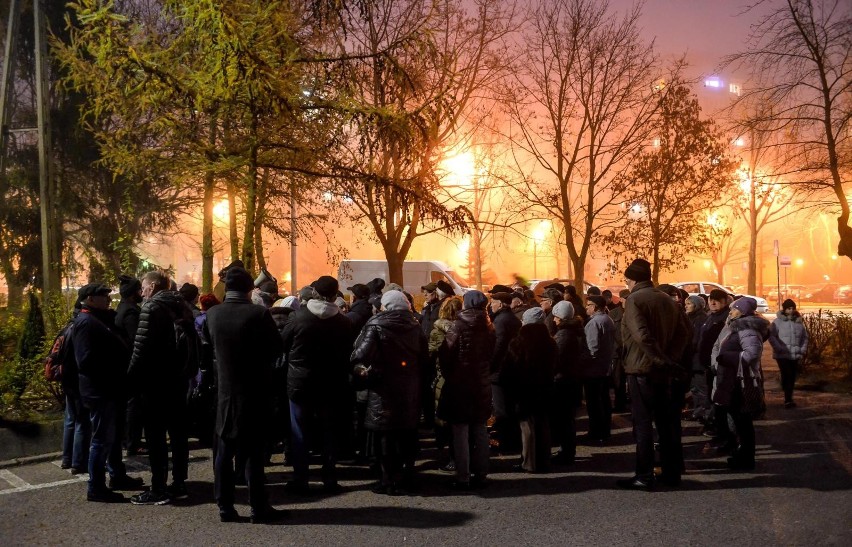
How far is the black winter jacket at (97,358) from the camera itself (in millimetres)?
7289

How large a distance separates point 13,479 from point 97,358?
210cm

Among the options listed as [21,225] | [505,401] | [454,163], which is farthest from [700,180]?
[21,225]

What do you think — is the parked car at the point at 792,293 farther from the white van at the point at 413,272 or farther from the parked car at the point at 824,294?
the white van at the point at 413,272

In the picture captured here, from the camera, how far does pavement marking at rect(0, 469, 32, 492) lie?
8052 mm

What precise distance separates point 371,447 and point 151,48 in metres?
6.42

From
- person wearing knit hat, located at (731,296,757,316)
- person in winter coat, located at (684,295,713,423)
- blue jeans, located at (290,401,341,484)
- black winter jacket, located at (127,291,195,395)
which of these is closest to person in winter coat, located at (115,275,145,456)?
black winter jacket, located at (127,291,195,395)

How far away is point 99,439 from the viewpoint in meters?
7.21

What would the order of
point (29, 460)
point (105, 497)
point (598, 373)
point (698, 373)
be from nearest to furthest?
point (105, 497) < point (29, 460) < point (598, 373) < point (698, 373)

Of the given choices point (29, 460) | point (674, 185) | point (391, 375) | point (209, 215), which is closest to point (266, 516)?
point (391, 375)

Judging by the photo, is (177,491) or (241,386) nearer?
(241,386)

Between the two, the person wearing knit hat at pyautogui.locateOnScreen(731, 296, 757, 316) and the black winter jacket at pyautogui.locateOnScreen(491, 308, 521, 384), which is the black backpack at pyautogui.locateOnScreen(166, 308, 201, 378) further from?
the person wearing knit hat at pyautogui.locateOnScreen(731, 296, 757, 316)

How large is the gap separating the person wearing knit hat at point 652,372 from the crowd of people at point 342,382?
1 cm

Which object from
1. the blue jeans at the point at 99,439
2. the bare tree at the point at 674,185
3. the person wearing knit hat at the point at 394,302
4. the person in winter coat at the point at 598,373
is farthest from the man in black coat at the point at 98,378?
the bare tree at the point at 674,185

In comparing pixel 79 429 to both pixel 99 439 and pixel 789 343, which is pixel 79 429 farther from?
pixel 789 343
